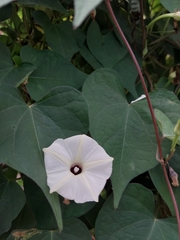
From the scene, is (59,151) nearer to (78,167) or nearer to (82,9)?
(78,167)

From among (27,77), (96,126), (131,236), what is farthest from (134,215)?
(27,77)

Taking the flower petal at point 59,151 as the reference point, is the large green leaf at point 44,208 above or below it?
below

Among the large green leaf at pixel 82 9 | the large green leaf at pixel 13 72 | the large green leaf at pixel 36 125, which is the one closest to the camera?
the large green leaf at pixel 82 9

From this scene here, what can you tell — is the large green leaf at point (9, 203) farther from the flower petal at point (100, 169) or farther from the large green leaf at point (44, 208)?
the flower petal at point (100, 169)

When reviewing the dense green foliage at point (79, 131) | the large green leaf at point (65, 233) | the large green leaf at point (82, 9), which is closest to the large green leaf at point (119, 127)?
the dense green foliage at point (79, 131)

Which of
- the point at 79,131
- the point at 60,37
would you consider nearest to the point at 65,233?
the point at 79,131

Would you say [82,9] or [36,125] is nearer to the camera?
[82,9]

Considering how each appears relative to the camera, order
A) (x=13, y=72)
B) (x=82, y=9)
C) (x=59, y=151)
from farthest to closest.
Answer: (x=13, y=72)
(x=59, y=151)
(x=82, y=9)

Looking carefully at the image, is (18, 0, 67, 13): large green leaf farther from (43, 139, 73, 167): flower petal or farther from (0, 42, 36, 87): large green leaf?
(43, 139, 73, 167): flower petal
